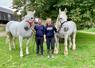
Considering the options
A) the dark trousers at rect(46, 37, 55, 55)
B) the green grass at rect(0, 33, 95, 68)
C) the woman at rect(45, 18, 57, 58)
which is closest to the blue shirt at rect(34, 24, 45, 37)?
the woman at rect(45, 18, 57, 58)

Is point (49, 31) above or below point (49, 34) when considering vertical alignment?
above

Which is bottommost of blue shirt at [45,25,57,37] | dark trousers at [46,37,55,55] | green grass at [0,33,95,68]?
green grass at [0,33,95,68]

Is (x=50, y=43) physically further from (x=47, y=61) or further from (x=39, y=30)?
(x=47, y=61)

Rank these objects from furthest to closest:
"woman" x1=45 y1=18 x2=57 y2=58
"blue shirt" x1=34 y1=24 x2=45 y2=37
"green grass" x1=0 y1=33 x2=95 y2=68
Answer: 1. "blue shirt" x1=34 y1=24 x2=45 y2=37
2. "woman" x1=45 y1=18 x2=57 y2=58
3. "green grass" x1=0 y1=33 x2=95 y2=68

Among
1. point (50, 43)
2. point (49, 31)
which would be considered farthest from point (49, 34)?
point (50, 43)

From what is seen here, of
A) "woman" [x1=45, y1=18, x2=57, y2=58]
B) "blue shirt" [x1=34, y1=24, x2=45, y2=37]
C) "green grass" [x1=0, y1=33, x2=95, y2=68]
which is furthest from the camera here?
"blue shirt" [x1=34, y1=24, x2=45, y2=37]

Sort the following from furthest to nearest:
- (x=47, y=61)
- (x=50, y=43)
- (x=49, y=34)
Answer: (x=50, y=43)
(x=49, y=34)
(x=47, y=61)

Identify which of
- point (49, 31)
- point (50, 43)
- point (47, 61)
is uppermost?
point (49, 31)

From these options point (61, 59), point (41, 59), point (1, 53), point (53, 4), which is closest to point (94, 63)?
point (61, 59)

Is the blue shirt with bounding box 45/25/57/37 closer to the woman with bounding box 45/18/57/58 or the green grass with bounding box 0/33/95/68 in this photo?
the woman with bounding box 45/18/57/58

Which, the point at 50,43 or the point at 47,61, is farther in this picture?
the point at 50,43

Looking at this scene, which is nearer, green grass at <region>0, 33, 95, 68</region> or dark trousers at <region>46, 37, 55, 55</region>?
green grass at <region>0, 33, 95, 68</region>

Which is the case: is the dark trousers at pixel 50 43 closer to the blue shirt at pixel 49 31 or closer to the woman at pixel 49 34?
the woman at pixel 49 34

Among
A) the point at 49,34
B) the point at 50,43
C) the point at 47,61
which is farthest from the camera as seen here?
the point at 50,43
